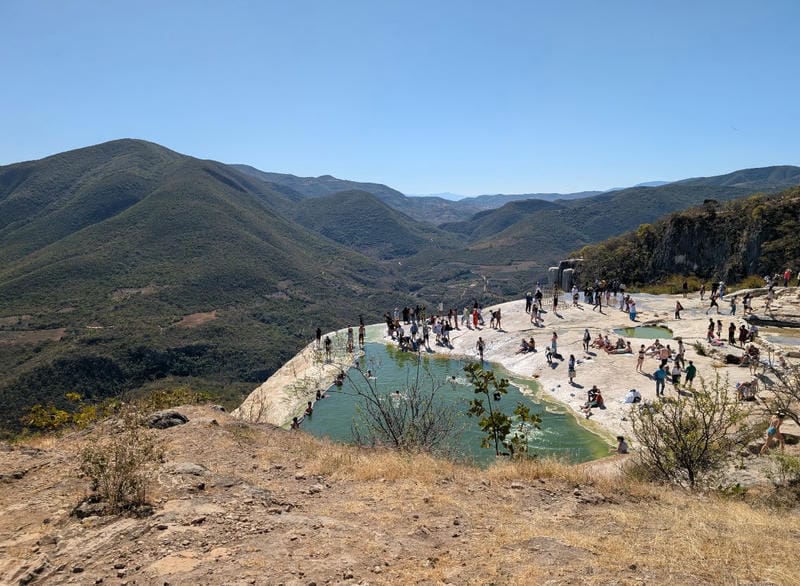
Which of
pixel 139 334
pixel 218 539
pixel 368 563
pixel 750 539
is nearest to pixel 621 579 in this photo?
pixel 750 539

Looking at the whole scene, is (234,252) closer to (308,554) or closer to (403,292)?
(403,292)

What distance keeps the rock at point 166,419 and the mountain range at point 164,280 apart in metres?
43.7

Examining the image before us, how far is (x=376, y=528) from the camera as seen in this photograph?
23.5ft

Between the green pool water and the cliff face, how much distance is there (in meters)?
24.3

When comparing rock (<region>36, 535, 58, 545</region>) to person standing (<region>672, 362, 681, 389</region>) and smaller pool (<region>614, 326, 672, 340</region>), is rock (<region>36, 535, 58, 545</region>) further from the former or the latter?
smaller pool (<region>614, 326, 672, 340</region>)

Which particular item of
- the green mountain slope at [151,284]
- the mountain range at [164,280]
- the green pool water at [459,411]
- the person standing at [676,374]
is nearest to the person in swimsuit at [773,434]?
the green pool water at [459,411]

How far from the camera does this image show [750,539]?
6.72 metres

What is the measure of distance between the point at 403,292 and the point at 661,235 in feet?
374

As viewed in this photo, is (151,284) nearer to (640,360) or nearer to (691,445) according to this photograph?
(640,360)

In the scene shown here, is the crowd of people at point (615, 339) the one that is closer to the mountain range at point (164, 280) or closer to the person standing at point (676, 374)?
the person standing at point (676, 374)

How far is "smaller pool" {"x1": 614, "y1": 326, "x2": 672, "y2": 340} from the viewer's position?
26.4 m

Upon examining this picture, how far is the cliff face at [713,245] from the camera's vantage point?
115 ft

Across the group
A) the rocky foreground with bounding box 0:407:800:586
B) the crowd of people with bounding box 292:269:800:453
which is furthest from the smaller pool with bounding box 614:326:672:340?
the rocky foreground with bounding box 0:407:800:586

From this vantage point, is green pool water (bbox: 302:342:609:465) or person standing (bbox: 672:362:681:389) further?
person standing (bbox: 672:362:681:389)
